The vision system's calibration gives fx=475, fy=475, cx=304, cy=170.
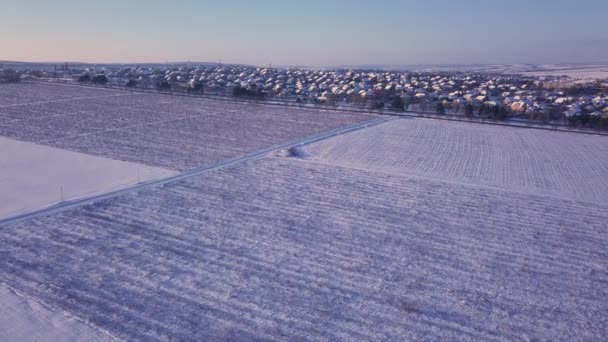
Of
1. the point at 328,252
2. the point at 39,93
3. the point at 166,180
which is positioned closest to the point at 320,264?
the point at 328,252

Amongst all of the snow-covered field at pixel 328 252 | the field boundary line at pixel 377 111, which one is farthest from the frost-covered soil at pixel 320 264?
the field boundary line at pixel 377 111

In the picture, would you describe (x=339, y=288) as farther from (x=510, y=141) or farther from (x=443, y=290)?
(x=510, y=141)

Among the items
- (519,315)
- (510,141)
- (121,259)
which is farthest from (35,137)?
(510,141)

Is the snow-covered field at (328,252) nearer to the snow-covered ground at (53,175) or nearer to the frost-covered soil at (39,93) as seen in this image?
the snow-covered ground at (53,175)

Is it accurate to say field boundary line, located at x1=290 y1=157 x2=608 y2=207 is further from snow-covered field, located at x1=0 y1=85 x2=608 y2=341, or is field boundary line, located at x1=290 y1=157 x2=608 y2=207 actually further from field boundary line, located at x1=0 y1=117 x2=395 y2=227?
field boundary line, located at x1=0 y1=117 x2=395 y2=227

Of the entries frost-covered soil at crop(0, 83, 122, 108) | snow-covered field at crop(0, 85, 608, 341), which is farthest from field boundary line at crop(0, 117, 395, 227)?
frost-covered soil at crop(0, 83, 122, 108)

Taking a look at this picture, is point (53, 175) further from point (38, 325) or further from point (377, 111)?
point (377, 111)

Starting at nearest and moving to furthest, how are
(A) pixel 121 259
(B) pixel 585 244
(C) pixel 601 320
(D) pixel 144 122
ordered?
(C) pixel 601 320, (A) pixel 121 259, (B) pixel 585 244, (D) pixel 144 122
